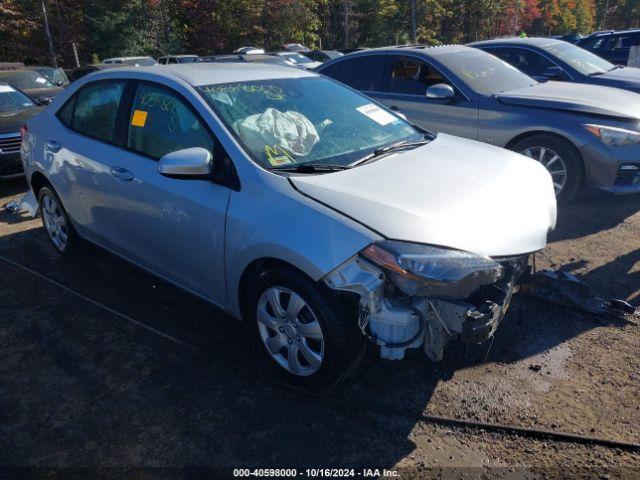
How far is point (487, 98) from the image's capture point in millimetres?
5715

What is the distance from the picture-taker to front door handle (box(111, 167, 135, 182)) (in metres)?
3.45

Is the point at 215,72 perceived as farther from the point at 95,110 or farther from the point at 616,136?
the point at 616,136

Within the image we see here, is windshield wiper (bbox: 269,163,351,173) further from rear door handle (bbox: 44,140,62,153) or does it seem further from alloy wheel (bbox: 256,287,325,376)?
rear door handle (bbox: 44,140,62,153)

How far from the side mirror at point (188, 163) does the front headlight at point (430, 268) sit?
3.50ft

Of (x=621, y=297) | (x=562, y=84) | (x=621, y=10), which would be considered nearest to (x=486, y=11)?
(x=621, y=10)

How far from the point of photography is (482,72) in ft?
20.2

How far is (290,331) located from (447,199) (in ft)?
3.60

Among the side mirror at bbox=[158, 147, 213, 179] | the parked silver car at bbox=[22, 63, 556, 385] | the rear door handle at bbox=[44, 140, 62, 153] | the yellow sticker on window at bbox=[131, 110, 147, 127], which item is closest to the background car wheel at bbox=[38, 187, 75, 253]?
the rear door handle at bbox=[44, 140, 62, 153]

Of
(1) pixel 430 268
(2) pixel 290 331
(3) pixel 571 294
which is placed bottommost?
(3) pixel 571 294

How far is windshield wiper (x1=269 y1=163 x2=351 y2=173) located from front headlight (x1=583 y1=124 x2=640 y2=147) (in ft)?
11.3

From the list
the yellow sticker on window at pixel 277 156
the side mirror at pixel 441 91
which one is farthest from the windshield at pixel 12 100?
the yellow sticker on window at pixel 277 156

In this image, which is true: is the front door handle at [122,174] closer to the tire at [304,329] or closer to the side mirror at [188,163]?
the side mirror at [188,163]

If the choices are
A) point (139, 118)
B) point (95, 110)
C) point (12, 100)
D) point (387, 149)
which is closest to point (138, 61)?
point (12, 100)

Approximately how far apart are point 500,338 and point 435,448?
107cm
